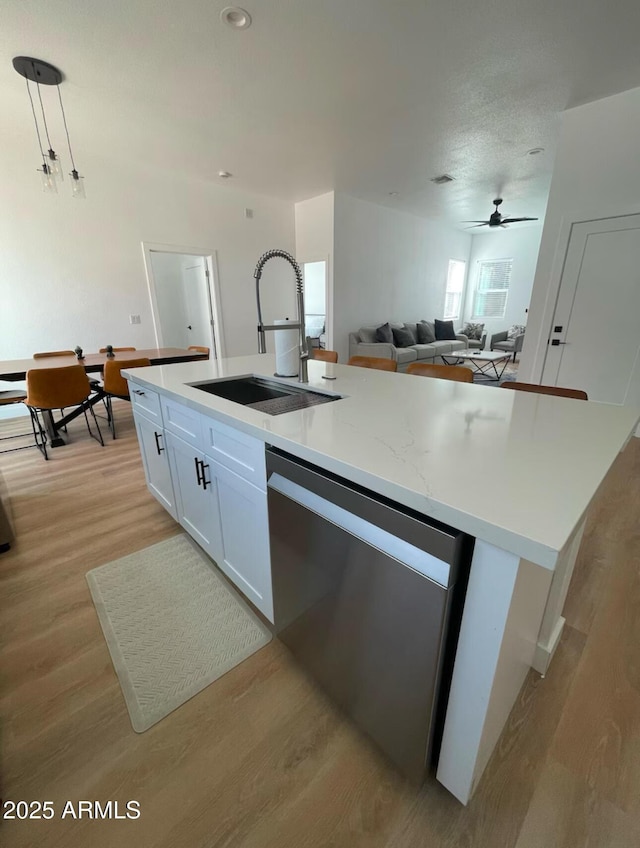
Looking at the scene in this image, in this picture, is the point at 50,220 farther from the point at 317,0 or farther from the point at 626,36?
the point at 626,36

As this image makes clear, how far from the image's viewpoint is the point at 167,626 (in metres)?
1.50

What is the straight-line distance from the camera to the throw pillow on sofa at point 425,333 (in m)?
7.00

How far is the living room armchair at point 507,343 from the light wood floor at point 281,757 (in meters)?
6.23

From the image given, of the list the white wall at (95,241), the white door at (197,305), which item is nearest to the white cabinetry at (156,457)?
the white wall at (95,241)

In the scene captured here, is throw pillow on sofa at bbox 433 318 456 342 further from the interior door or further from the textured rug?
the textured rug

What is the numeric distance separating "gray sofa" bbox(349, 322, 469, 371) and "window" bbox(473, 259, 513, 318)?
2.54m

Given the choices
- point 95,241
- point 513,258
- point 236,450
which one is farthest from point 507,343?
point 236,450

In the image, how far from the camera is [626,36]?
7.13ft

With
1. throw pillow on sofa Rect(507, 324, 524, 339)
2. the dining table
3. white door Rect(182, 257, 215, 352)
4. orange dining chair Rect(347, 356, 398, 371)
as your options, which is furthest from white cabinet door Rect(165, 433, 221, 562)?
throw pillow on sofa Rect(507, 324, 524, 339)

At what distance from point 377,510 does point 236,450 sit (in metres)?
0.66

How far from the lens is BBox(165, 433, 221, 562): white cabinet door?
154 cm

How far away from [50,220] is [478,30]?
170 inches

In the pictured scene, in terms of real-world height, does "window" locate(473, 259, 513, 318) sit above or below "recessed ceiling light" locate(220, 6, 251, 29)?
below

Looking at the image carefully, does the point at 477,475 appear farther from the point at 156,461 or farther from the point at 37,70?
the point at 37,70
